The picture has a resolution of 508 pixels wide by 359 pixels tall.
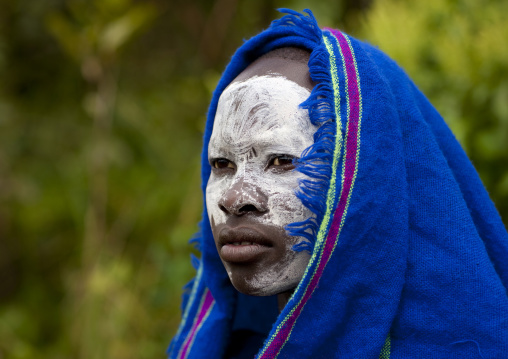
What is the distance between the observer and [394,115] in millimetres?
1322

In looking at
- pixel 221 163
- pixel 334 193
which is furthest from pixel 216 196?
pixel 334 193

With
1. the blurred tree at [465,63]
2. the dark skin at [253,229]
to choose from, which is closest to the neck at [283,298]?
the dark skin at [253,229]

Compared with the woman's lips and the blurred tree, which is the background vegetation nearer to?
the blurred tree

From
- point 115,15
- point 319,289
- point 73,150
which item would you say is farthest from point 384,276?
point 73,150

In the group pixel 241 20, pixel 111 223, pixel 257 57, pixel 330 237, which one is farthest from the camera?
pixel 241 20

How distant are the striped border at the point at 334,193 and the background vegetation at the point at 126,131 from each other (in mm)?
1054

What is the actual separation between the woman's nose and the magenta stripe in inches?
19.7

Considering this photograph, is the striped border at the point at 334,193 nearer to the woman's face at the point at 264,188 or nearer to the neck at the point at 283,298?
the woman's face at the point at 264,188

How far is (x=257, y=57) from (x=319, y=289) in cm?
65

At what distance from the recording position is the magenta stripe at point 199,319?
5.59 feet

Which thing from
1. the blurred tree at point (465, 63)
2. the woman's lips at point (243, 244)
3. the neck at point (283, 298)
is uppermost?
the blurred tree at point (465, 63)

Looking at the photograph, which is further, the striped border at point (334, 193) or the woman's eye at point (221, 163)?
the woman's eye at point (221, 163)

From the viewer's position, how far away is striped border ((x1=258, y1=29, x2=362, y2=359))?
1.25m

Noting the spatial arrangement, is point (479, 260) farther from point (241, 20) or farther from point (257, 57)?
point (241, 20)
